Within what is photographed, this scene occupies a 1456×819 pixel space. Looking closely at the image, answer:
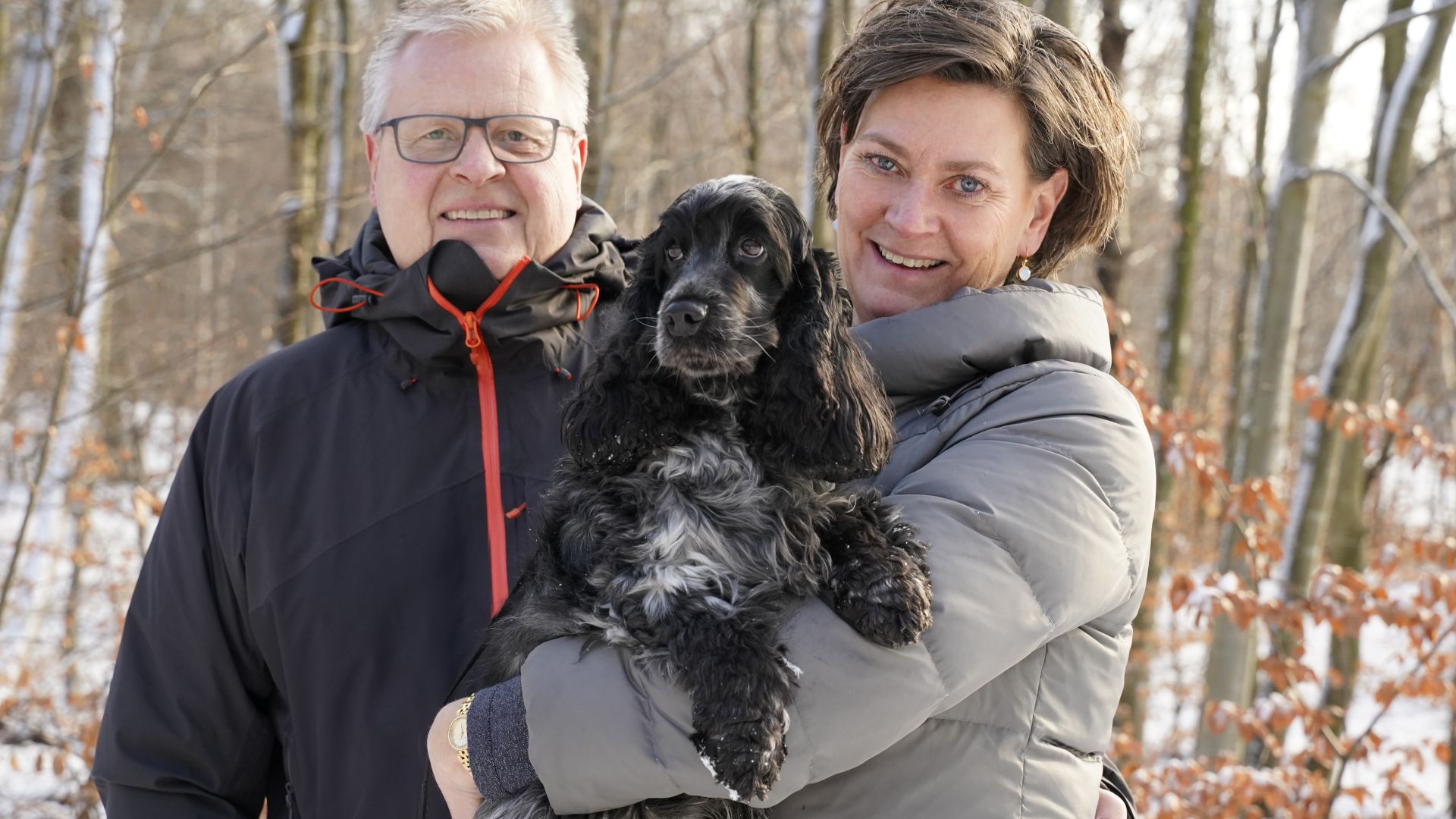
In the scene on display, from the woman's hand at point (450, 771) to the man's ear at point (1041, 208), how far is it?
1.74 meters

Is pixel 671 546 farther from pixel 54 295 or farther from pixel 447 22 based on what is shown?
pixel 54 295

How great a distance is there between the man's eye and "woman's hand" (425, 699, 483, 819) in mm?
1590

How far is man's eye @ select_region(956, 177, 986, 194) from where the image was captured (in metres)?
2.45

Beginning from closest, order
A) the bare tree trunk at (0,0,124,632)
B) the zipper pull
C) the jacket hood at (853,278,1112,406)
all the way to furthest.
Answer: the jacket hood at (853,278,1112,406) → the zipper pull → the bare tree trunk at (0,0,124,632)

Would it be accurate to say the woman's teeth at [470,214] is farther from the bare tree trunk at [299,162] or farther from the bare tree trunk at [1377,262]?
the bare tree trunk at [1377,262]

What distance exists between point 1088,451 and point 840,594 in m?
0.53

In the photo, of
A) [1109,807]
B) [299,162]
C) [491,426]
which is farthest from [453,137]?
[299,162]

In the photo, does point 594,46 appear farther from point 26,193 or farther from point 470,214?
point 470,214

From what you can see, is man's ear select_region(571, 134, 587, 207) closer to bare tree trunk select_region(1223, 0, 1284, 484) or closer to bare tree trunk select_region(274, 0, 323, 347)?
bare tree trunk select_region(274, 0, 323, 347)

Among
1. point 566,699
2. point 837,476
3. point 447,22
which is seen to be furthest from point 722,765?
point 447,22

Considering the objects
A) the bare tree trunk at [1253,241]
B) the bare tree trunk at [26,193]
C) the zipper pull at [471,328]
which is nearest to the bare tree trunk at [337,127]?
the bare tree trunk at [26,193]

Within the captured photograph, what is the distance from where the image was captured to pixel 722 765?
1790mm

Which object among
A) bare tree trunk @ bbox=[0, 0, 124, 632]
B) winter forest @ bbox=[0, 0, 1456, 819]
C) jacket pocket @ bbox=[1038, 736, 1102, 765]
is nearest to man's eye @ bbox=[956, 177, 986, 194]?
jacket pocket @ bbox=[1038, 736, 1102, 765]

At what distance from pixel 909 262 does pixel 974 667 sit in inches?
43.5
